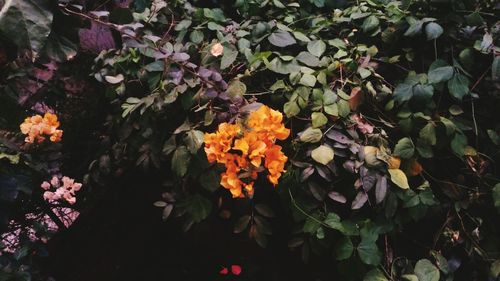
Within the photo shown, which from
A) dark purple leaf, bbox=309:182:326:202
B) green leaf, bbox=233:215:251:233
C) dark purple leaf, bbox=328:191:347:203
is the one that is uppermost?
dark purple leaf, bbox=309:182:326:202

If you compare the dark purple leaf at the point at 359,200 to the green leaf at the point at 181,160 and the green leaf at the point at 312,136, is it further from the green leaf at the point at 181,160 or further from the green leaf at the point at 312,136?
the green leaf at the point at 181,160

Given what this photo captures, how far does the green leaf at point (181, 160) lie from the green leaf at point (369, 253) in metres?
0.54

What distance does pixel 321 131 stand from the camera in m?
1.31

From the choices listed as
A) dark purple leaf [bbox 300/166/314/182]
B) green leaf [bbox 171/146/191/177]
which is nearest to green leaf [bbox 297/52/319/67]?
dark purple leaf [bbox 300/166/314/182]

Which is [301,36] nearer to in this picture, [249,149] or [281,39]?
[281,39]

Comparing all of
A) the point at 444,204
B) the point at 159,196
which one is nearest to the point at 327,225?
the point at 444,204

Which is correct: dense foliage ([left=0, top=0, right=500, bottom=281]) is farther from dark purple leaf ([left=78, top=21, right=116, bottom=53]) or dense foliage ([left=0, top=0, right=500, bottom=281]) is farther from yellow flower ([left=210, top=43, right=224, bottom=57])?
dark purple leaf ([left=78, top=21, right=116, bottom=53])

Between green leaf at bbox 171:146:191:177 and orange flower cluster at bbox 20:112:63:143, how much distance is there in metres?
0.53

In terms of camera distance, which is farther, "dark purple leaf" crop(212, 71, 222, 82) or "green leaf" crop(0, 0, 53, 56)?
"dark purple leaf" crop(212, 71, 222, 82)

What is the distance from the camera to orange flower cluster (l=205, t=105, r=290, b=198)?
113 cm

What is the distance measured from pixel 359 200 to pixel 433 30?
58 cm

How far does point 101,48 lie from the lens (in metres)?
1.82

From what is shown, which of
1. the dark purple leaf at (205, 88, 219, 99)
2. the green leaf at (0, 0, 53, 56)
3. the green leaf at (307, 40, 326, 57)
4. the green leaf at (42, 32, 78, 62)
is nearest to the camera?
the green leaf at (0, 0, 53, 56)

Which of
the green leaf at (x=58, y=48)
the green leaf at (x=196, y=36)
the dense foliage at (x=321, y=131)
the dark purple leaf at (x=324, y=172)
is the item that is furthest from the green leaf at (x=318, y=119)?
the green leaf at (x=58, y=48)
